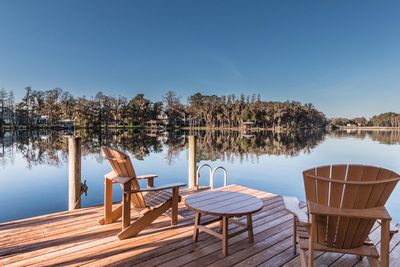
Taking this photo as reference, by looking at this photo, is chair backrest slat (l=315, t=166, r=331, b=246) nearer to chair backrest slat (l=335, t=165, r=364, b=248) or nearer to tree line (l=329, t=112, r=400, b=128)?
chair backrest slat (l=335, t=165, r=364, b=248)

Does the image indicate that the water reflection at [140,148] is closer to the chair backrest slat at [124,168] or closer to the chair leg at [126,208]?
the chair backrest slat at [124,168]

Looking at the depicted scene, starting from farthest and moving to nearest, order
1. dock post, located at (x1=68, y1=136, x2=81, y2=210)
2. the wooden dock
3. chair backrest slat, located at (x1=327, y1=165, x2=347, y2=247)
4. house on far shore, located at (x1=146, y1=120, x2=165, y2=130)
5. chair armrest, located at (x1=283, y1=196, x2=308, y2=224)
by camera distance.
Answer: house on far shore, located at (x1=146, y1=120, x2=165, y2=130)
dock post, located at (x1=68, y1=136, x2=81, y2=210)
the wooden dock
chair armrest, located at (x1=283, y1=196, x2=308, y2=224)
chair backrest slat, located at (x1=327, y1=165, x2=347, y2=247)

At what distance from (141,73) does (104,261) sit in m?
46.8

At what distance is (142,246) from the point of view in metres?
2.54

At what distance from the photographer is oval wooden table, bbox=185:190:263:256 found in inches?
94.6

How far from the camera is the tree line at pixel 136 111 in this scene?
4684 centimetres

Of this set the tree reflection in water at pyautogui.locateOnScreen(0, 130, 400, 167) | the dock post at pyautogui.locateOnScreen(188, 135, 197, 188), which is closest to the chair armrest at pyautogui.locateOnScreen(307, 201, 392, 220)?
the dock post at pyautogui.locateOnScreen(188, 135, 197, 188)

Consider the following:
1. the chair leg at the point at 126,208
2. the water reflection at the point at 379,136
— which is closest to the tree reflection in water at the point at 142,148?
the water reflection at the point at 379,136

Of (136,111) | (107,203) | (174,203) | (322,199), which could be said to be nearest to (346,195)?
(322,199)

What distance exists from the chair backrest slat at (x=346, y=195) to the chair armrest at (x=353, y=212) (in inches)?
1.6

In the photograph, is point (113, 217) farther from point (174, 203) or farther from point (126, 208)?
point (174, 203)

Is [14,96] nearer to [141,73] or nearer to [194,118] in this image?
[141,73]

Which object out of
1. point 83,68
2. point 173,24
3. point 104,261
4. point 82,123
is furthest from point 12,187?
point 82,123

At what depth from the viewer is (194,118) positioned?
59.8m
